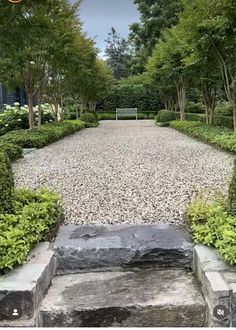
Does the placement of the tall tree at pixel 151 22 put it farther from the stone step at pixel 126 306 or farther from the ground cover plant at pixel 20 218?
the stone step at pixel 126 306

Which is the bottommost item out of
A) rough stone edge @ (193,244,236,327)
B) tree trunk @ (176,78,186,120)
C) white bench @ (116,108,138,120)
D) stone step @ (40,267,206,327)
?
stone step @ (40,267,206,327)

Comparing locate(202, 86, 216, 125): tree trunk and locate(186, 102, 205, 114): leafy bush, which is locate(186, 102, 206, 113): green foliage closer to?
locate(186, 102, 205, 114): leafy bush

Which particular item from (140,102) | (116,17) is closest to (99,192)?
(116,17)

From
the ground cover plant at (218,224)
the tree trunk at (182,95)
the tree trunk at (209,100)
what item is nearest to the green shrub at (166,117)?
the tree trunk at (182,95)

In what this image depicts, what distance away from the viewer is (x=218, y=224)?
2.97 meters

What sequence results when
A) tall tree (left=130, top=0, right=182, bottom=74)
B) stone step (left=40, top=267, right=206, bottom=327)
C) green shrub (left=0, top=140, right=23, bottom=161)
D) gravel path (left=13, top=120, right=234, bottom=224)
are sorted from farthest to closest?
tall tree (left=130, top=0, right=182, bottom=74) → green shrub (left=0, top=140, right=23, bottom=161) → gravel path (left=13, top=120, right=234, bottom=224) → stone step (left=40, top=267, right=206, bottom=327)

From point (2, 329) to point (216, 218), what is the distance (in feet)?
5.37

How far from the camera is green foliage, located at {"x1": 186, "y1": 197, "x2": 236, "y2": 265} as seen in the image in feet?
8.77

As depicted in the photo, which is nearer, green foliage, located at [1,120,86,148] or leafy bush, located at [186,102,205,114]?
green foliage, located at [1,120,86,148]

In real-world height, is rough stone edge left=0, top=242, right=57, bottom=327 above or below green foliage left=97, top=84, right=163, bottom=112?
below

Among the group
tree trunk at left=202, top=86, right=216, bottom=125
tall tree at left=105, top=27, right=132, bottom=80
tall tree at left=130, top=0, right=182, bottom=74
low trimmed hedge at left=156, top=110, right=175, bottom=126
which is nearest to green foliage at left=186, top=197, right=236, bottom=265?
tree trunk at left=202, top=86, right=216, bottom=125

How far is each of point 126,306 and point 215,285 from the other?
544 mm

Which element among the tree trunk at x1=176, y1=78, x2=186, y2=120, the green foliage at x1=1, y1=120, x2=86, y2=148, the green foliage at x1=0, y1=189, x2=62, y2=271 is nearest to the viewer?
the green foliage at x1=0, y1=189, x2=62, y2=271

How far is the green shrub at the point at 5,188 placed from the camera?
3105 mm
